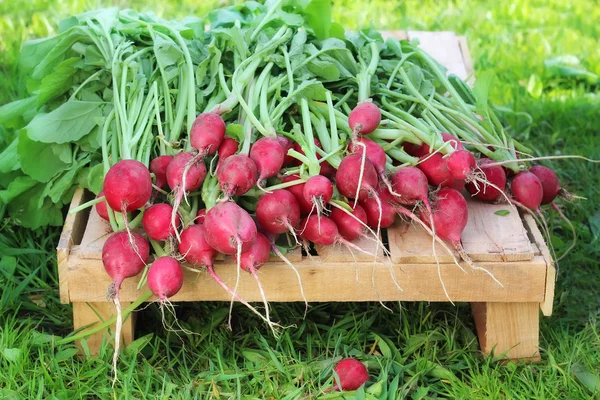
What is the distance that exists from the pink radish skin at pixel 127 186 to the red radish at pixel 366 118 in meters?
0.60

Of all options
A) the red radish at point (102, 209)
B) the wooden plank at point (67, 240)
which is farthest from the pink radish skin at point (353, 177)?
the wooden plank at point (67, 240)

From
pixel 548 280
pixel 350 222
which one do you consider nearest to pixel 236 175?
pixel 350 222

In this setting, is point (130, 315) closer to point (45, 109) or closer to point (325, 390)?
point (325, 390)

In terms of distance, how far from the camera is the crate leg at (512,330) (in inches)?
92.0

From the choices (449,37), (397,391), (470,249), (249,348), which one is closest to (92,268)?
(249,348)

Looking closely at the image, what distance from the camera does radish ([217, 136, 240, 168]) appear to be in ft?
7.45

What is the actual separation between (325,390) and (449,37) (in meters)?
2.19

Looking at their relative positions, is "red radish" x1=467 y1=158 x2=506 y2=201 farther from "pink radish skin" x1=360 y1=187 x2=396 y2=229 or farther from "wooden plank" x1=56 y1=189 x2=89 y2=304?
"wooden plank" x1=56 y1=189 x2=89 y2=304

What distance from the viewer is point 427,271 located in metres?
Answer: 2.24

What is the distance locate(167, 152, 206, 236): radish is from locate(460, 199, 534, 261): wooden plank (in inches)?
29.9

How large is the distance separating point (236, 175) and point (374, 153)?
387mm

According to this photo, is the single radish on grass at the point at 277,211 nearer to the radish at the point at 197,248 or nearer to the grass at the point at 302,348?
the radish at the point at 197,248

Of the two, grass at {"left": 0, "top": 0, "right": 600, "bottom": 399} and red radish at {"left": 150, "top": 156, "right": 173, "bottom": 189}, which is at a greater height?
red radish at {"left": 150, "top": 156, "right": 173, "bottom": 189}

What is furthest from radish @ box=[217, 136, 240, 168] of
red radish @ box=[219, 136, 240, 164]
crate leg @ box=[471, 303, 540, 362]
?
crate leg @ box=[471, 303, 540, 362]
